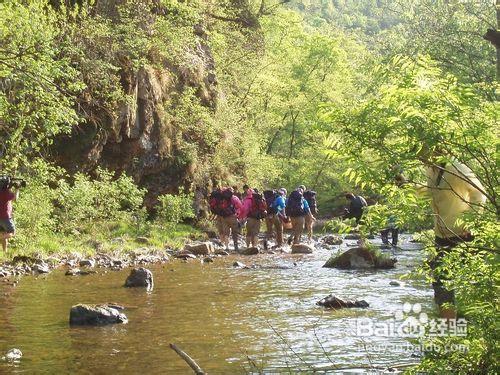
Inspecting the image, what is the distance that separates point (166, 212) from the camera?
945 inches

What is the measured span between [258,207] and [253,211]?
0.22 m

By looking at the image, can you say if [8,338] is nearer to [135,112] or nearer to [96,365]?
[96,365]

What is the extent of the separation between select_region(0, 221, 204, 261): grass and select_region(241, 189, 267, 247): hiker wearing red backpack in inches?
90.4

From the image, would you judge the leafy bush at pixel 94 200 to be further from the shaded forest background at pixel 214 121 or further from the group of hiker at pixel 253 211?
the group of hiker at pixel 253 211

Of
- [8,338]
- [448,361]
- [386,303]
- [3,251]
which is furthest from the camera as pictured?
[3,251]

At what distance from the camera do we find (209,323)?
31.4 feet

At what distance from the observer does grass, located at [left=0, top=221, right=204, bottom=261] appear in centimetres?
1696

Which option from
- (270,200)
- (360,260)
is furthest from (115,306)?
(270,200)

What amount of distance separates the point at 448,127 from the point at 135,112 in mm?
20677

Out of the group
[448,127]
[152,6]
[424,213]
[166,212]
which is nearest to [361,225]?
[424,213]

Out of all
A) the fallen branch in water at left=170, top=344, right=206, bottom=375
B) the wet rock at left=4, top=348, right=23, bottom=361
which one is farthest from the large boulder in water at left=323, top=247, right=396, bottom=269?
the fallen branch in water at left=170, top=344, right=206, bottom=375

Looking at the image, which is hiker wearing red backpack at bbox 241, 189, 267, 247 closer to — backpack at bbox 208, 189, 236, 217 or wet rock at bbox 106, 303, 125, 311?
backpack at bbox 208, 189, 236, 217

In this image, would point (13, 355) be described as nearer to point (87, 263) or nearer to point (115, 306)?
point (115, 306)

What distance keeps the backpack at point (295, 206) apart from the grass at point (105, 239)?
12.2 feet
